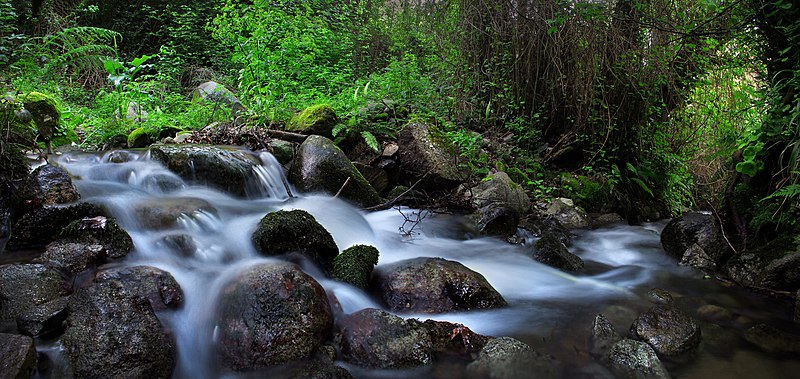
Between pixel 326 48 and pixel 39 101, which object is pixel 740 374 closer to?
pixel 39 101

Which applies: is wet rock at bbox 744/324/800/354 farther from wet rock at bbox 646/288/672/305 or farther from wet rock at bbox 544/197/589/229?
wet rock at bbox 544/197/589/229

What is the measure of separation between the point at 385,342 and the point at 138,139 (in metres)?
5.62

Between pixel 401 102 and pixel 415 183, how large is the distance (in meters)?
2.54

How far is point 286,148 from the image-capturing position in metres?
6.93

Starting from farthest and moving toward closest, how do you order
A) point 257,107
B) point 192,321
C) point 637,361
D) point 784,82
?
point 257,107
point 784,82
point 192,321
point 637,361

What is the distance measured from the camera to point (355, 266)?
3.98 m

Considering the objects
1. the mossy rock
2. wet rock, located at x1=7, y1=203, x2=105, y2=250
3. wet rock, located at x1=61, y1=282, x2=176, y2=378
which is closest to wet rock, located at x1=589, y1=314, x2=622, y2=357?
wet rock, located at x1=61, y1=282, x2=176, y2=378

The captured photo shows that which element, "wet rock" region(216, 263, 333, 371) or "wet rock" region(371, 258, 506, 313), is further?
"wet rock" region(371, 258, 506, 313)

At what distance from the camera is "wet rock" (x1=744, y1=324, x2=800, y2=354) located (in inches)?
126

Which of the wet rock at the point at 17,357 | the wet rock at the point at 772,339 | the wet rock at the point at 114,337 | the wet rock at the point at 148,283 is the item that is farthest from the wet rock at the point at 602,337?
the wet rock at the point at 17,357

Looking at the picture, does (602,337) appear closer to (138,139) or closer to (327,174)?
(327,174)

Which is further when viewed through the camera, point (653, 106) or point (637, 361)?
point (653, 106)

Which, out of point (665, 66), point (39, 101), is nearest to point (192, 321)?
point (39, 101)

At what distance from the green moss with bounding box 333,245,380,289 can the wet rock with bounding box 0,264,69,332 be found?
6.23 ft
